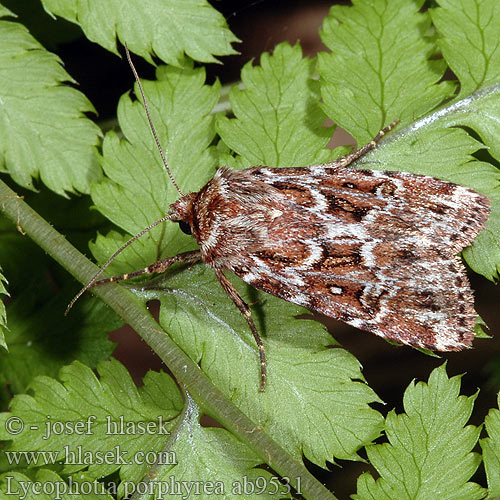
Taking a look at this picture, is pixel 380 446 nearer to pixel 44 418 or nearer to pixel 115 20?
pixel 44 418

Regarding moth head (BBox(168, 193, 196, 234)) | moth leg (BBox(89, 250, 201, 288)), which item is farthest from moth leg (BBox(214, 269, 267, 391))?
moth head (BBox(168, 193, 196, 234))

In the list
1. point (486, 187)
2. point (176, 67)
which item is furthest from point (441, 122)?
point (176, 67)

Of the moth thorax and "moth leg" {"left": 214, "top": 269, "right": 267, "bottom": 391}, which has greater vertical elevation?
the moth thorax

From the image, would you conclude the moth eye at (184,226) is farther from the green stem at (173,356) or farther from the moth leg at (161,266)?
the green stem at (173,356)

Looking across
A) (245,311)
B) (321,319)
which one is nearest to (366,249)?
(245,311)

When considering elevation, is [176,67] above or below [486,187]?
above

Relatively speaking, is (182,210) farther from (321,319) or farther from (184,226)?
(321,319)

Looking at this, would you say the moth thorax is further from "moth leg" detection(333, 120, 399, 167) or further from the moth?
"moth leg" detection(333, 120, 399, 167)
